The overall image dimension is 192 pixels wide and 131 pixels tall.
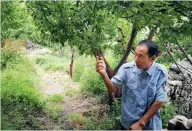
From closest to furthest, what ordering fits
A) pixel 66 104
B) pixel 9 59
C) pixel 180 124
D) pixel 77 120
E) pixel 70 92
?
pixel 180 124, pixel 77 120, pixel 66 104, pixel 70 92, pixel 9 59

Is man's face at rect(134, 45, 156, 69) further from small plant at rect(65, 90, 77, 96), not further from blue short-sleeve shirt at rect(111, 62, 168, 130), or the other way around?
small plant at rect(65, 90, 77, 96)

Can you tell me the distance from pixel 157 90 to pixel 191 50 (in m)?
3.17

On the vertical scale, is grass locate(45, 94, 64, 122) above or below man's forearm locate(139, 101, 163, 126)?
below

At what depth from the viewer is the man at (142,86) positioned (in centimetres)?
219

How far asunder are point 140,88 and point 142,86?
24mm

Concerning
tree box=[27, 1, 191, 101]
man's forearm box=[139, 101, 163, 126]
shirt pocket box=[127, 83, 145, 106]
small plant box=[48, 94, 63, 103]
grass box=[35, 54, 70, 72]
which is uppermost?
tree box=[27, 1, 191, 101]

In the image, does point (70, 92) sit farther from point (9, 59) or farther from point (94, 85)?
point (9, 59)

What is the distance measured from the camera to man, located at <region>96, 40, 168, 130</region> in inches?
86.1

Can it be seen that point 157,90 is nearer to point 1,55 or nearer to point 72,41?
point 72,41

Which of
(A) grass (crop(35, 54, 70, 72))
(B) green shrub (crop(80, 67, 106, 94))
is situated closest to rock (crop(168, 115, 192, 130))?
(B) green shrub (crop(80, 67, 106, 94))

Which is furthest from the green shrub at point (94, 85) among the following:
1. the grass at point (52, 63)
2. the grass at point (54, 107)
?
the grass at point (52, 63)

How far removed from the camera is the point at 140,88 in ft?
7.31

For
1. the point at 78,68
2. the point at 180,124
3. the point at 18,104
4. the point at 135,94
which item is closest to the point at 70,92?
the point at 18,104

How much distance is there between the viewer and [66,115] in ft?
21.9
